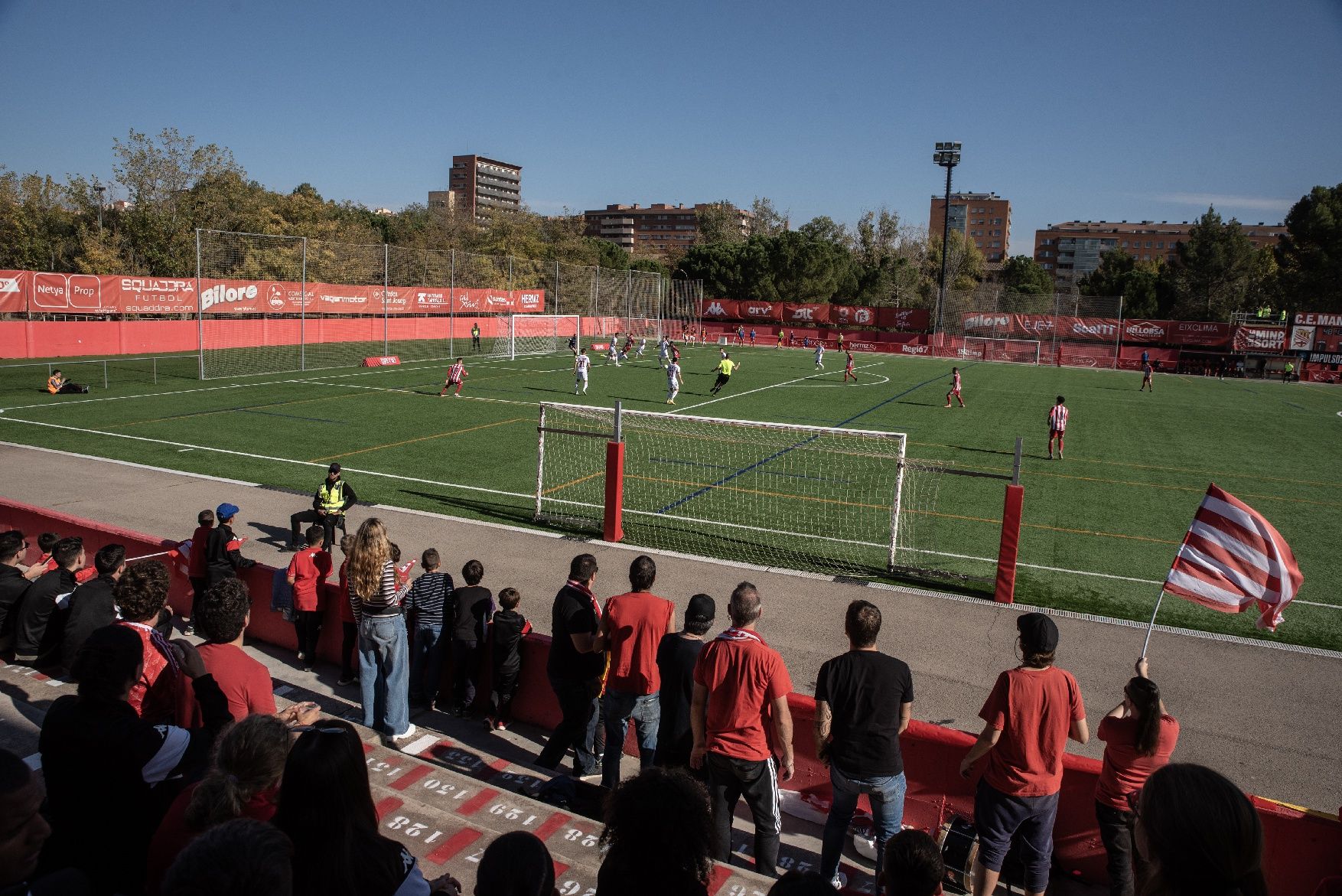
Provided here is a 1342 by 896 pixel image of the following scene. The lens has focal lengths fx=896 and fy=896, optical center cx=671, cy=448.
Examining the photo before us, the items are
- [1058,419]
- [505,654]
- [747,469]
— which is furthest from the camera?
[1058,419]

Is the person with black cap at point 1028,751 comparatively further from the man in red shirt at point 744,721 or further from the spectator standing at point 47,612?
the spectator standing at point 47,612

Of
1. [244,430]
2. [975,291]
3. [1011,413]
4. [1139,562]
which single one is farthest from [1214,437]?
[975,291]

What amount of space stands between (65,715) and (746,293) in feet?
272

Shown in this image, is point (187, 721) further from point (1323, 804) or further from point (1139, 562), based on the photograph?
point (1139, 562)

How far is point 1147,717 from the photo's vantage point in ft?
17.2

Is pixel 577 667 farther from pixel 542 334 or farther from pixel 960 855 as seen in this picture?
pixel 542 334

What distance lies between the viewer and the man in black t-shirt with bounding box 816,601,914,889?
201 inches

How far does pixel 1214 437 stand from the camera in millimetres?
29188

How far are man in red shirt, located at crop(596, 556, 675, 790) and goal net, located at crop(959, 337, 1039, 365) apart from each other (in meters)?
62.3

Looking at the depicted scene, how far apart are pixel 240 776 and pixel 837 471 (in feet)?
58.6

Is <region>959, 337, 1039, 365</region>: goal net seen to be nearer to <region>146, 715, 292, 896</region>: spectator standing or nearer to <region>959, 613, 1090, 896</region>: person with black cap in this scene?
<region>959, 613, 1090, 896</region>: person with black cap

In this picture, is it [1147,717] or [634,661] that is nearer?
[1147,717]

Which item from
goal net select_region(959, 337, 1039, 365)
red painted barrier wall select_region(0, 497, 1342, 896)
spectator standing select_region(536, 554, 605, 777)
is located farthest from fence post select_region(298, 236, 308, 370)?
goal net select_region(959, 337, 1039, 365)

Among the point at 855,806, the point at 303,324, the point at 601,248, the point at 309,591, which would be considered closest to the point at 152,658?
the point at 309,591
